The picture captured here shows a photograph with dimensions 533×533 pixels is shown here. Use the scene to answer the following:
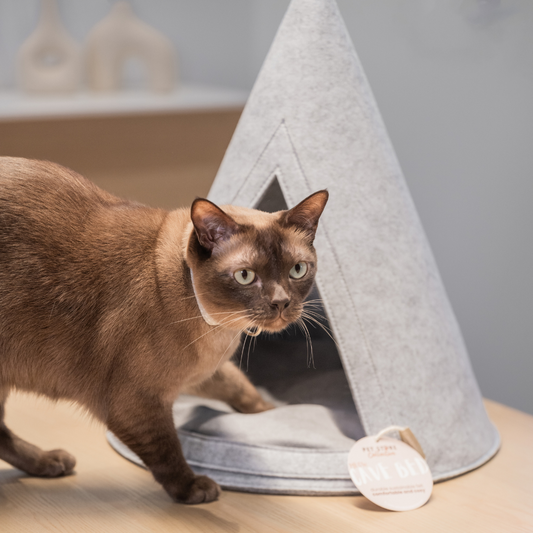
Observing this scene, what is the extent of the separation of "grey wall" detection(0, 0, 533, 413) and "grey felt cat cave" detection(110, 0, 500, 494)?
0.45m

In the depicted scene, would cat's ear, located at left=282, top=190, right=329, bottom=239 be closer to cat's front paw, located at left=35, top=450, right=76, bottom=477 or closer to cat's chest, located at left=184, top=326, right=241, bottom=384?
cat's chest, located at left=184, top=326, right=241, bottom=384

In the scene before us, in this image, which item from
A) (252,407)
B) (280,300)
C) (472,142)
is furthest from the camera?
(472,142)

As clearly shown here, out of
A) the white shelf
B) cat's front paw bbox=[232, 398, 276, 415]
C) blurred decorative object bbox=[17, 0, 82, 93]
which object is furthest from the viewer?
blurred decorative object bbox=[17, 0, 82, 93]

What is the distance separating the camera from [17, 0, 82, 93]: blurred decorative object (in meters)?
2.00

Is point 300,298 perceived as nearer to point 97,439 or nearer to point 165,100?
point 97,439

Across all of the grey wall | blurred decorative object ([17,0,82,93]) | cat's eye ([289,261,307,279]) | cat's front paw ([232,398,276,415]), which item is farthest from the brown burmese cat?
blurred decorative object ([17,0,82,93])

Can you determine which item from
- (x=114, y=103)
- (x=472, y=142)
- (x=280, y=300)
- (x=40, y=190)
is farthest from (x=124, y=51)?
(x=280, y=300)

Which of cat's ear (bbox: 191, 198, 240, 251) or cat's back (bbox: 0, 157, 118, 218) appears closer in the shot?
cat's ear (bbox: 191, 198, 240, 251)

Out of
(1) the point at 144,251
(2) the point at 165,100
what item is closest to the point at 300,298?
(1) the point at 144,251

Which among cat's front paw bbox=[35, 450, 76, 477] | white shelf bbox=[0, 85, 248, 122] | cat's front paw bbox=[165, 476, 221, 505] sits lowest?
cat's front paw bbox=[35, 450, 76, 477]

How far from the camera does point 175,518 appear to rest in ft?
3.22

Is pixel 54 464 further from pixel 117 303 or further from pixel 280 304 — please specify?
pixel 280 304

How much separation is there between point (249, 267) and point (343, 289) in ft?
0.95

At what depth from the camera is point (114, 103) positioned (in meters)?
2.05
